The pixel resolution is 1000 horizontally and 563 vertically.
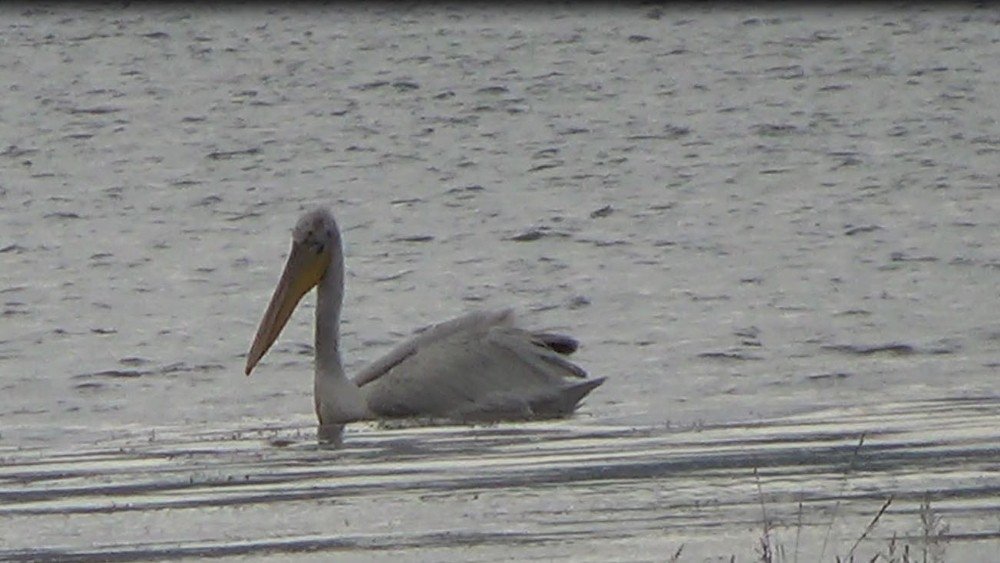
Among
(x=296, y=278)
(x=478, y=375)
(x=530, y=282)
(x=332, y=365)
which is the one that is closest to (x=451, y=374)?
(x=478, y=375)

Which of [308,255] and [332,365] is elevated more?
[308,255]

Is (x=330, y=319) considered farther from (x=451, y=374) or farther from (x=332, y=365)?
(x=451, y=374)

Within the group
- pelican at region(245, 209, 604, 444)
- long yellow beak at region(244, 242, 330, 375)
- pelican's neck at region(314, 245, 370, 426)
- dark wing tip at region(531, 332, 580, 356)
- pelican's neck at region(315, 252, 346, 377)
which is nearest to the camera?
pelican's neck at region(314, 245, 370, 426)

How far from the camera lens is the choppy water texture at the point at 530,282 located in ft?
22.6

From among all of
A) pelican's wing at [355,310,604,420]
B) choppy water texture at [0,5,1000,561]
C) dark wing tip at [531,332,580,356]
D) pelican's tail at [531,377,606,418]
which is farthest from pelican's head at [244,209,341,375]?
pelican's tail at [531,377,606,418]

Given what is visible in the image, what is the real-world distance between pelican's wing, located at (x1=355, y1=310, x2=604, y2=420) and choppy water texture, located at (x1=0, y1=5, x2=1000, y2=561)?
0.25m

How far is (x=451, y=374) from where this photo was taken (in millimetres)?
10016

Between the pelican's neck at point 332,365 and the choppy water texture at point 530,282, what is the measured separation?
7.4 inches

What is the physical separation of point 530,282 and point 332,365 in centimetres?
313

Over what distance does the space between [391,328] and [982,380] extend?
3275 millimetres

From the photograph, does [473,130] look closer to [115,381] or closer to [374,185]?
[374,185]

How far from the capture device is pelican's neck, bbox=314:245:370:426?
31.8ft

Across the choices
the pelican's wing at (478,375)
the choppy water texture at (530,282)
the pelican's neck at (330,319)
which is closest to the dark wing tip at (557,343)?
the pelican's wing at (478,375)

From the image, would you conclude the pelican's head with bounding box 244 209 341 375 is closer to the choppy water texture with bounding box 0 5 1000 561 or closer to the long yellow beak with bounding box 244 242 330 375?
the long yellow beak with bounding box 244 242 330 375
